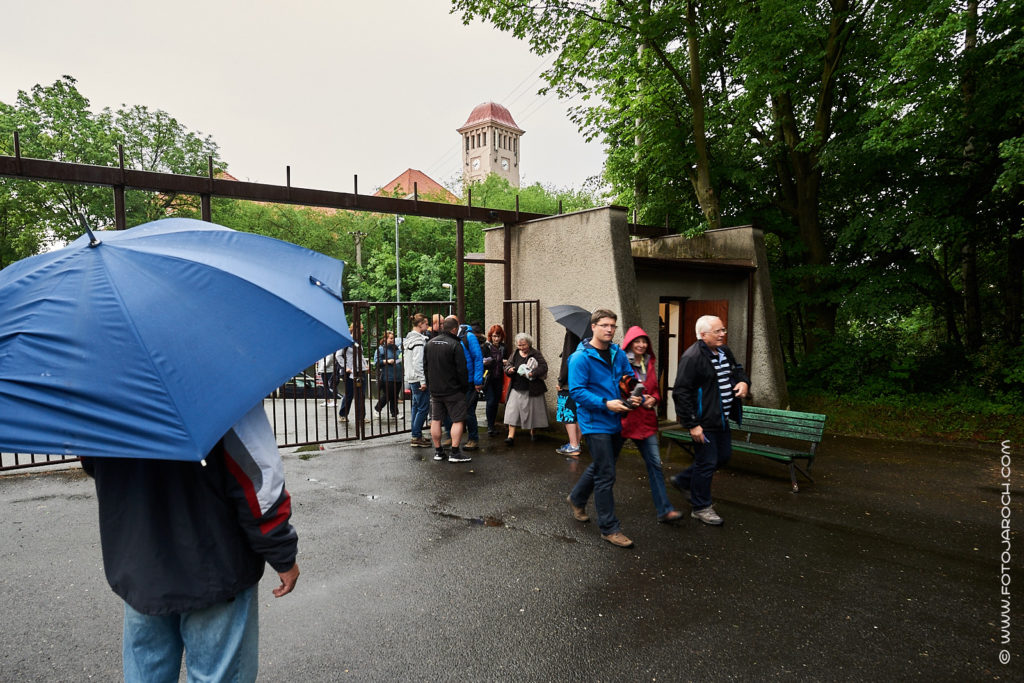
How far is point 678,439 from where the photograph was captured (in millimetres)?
6695

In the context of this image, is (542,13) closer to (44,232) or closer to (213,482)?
(213,482)

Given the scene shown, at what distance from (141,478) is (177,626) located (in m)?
0.57

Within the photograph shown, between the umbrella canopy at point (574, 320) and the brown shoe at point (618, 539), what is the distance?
8.69 feet

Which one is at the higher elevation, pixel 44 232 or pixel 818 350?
pixel 44 232

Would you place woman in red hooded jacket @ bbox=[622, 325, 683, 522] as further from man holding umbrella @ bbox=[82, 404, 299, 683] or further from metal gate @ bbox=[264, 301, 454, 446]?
metal gate @ bbox=[264, 301, 454, 446]

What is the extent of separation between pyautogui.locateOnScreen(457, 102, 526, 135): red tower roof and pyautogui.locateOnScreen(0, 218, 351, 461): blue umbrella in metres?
76.5

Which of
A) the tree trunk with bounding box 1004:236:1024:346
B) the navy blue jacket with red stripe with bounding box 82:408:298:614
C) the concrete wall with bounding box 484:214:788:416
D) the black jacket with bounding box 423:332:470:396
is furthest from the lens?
the tree trunk with bounding box 1004:236:1024:346

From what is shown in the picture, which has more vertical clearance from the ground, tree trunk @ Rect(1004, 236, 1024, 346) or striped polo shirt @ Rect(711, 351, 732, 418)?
tree trunk @ Rect(1004, 236, 1024, 346)

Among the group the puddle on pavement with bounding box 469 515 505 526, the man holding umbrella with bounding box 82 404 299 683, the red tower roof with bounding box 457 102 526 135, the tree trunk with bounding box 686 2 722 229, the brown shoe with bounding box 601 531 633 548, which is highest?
the red tower roof with bounding box 457 102 526 135

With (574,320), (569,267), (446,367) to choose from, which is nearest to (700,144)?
(569,267)

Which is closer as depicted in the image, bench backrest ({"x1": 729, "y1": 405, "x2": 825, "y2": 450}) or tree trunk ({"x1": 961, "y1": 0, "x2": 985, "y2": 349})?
bench backrest ({"x1": 729, "y1": 405, "x2": 825, "y2": 450})

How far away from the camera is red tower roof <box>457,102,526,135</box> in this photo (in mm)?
73438

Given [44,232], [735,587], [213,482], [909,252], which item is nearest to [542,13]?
[909,252]

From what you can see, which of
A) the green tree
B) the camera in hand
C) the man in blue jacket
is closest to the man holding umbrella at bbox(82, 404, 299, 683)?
the man in blue jacket
